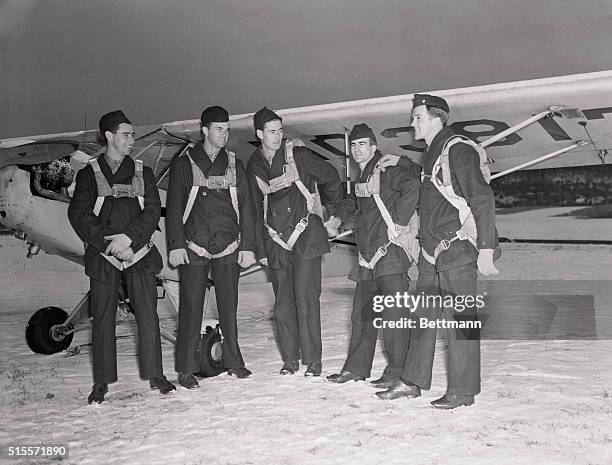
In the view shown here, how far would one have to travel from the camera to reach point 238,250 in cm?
420

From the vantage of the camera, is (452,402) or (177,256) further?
(177,256)

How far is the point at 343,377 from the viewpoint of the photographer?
398cm

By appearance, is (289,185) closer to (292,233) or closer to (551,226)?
(292,233)

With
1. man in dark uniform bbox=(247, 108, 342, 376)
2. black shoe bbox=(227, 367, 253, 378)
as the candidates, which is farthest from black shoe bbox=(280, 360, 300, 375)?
black shoe bbox=(227, 367, 253, 378)

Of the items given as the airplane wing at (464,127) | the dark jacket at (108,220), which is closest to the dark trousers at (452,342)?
the dark jacket at (108,220)

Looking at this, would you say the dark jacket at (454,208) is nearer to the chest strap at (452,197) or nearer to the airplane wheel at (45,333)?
the chest strap at (452,197)

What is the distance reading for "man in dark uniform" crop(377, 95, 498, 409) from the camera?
127 inches

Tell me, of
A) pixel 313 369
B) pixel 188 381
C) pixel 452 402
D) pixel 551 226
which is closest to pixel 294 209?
pixel 313 369

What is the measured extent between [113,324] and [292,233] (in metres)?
1.35

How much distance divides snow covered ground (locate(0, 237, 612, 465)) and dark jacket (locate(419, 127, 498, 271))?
90 cm

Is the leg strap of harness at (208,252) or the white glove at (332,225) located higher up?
the white glove at (332,225)

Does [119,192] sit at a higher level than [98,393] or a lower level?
higher

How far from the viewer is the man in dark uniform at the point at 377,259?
12.7 feet

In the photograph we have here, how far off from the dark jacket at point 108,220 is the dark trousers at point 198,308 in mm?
271
